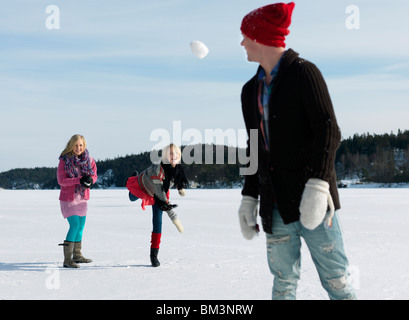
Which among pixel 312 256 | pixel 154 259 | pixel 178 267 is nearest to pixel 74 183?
pixel 154 259

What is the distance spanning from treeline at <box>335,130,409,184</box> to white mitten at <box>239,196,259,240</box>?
95.1 metres

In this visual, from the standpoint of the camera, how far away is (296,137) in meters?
2.15

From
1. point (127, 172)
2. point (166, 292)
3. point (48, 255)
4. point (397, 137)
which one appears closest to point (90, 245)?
point (48, 255)

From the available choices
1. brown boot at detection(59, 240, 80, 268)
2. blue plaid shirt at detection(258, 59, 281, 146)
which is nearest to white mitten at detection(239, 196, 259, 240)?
blue plaid shirt at detection(258, 59, 281, 146)

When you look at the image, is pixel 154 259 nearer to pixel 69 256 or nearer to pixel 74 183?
pixel 69 256

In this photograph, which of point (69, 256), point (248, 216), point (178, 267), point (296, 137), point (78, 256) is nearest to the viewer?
point (296, 137)

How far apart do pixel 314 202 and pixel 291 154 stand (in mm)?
266

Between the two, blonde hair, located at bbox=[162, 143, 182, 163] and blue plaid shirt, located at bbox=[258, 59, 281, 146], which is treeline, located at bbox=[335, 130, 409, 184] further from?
blue plaid shirt, located at bbox=[258, 59, 281, 146]

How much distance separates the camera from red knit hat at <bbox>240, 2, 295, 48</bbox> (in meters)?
2.23

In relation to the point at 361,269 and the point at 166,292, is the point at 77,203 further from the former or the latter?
the point at 361,269

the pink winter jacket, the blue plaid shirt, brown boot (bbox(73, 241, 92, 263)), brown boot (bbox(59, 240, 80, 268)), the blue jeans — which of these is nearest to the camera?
the blue jeans

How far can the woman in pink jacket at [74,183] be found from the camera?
5344 mm

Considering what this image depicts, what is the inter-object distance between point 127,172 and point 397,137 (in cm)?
7340

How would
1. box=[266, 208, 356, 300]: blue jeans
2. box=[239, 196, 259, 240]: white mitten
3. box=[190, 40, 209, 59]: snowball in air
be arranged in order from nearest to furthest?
1. box=[266, 208, 356, 300]: blue jeans
2. box=[239, 196, 259, 240]: white mitten
3. box=[190, 40, 209, 59]: snowball in air
